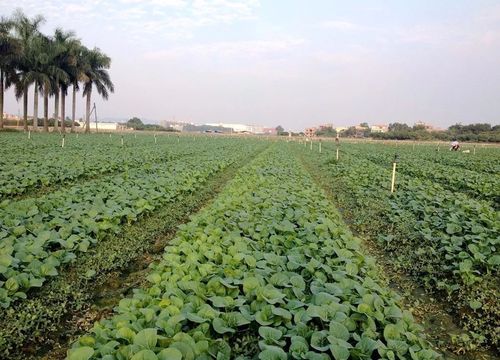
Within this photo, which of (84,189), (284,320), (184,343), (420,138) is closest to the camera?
(184,343)

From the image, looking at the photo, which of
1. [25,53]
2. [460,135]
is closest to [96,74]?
[25,53]

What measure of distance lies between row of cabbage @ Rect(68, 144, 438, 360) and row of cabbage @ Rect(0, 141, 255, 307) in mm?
1455

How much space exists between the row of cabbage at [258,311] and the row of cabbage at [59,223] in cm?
145

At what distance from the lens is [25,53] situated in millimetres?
41969

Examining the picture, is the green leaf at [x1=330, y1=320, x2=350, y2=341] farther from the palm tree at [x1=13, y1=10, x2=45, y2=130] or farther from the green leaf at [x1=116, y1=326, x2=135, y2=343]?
the palm tree at [x1=13, y1=10, x2=45, y2=130]

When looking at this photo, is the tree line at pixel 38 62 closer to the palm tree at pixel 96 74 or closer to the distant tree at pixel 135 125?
the palm tree at pixel 96 74

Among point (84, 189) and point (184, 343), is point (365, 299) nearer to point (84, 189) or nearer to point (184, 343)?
point (184, 343)

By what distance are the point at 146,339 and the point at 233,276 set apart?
4.76ft

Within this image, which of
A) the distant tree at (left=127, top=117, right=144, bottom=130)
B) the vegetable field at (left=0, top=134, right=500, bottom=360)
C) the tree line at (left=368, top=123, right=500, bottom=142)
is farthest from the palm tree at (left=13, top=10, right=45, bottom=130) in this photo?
the tree line at (left=368, top=123, right=500, bottom=142)

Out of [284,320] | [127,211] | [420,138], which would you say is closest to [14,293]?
[284,320]

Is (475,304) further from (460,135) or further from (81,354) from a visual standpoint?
(460,135)

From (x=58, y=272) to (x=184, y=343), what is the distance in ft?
10.3

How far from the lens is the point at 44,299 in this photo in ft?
14.5

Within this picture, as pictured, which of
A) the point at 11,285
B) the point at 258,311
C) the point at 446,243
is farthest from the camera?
the point at 446,243
